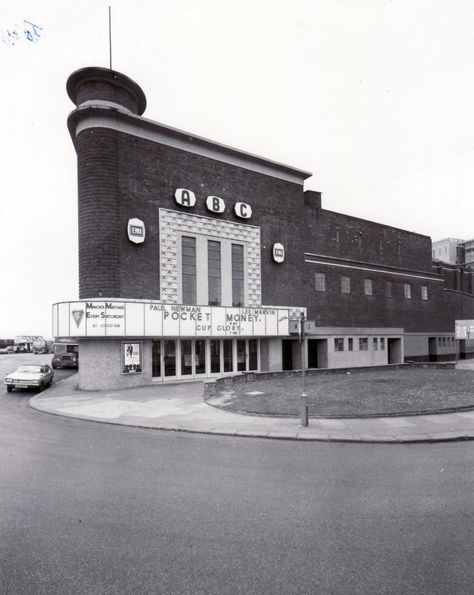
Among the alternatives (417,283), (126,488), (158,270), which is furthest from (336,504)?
(417,283)

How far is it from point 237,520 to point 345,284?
32.9m

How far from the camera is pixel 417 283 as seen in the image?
43.7 m

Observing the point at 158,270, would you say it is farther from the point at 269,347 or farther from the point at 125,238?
the point at 269,347

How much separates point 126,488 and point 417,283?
42784mm

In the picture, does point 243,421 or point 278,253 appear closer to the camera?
point 243,421

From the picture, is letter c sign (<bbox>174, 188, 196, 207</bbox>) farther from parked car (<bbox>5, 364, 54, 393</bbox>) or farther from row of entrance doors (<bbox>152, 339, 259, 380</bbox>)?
parked car (<bbox>5, 364, 54, 393</bbox>)

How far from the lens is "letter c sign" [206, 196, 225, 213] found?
27828 mm

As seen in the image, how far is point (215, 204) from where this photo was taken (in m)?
28.2

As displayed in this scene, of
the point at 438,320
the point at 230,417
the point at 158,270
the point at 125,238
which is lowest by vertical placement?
the point at 230,417

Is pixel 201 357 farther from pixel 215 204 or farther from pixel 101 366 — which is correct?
pixel 215 204

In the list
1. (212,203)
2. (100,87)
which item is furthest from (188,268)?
(100,87)

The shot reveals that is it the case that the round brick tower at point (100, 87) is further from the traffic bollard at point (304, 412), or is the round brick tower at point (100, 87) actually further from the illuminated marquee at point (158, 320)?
the traffic bollard at point (304, 412)

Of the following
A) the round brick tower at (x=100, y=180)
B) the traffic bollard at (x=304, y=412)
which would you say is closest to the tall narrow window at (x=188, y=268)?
the round brick tower at (x=100, y=180)

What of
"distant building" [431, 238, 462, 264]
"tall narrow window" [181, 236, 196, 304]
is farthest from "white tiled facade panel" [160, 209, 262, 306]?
"distant building" [431, 238, 462, 264]
